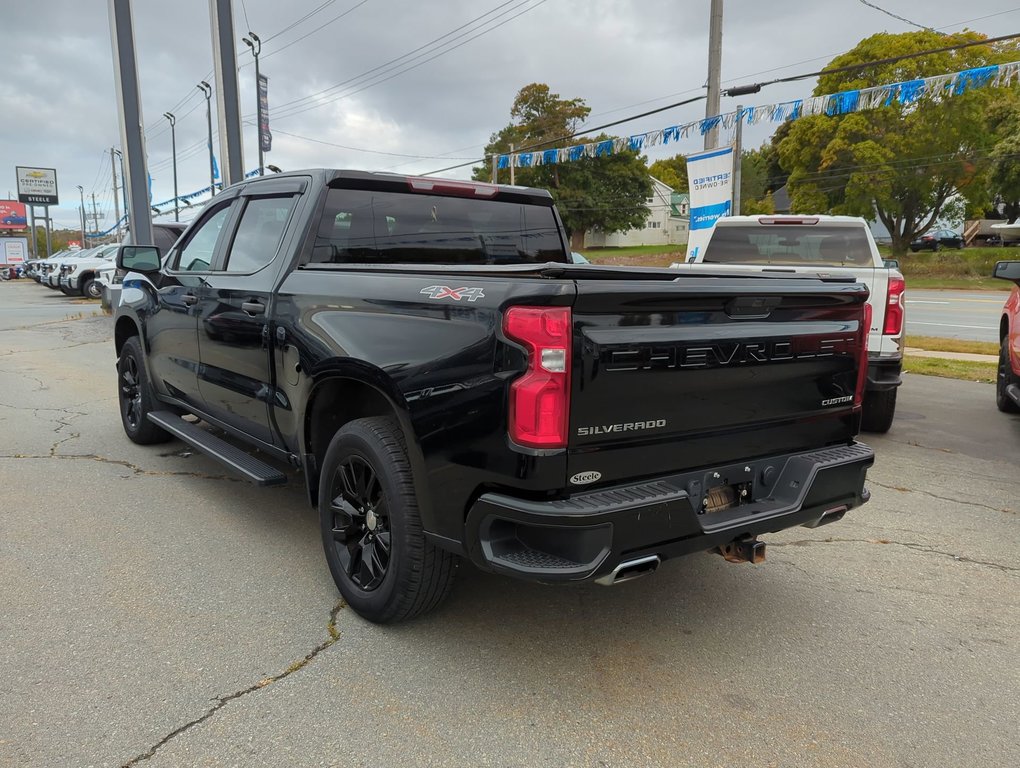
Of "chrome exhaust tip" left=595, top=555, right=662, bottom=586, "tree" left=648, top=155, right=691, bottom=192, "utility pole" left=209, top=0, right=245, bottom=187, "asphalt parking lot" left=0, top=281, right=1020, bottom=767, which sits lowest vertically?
"asphalt parking lot" left=0, top=281, right=1020, bottom=767

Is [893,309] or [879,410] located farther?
[879,410]

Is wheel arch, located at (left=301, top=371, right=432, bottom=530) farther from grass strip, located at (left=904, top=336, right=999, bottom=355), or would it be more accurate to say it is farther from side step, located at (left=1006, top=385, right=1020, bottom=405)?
grass strip, located at (left=904, top=336, right=999, bottom=355)

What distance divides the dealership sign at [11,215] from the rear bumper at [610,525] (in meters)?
126

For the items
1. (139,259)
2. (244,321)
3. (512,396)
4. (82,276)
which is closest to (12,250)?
(82,276)

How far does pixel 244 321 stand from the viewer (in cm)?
396

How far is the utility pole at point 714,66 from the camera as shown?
1471 cm

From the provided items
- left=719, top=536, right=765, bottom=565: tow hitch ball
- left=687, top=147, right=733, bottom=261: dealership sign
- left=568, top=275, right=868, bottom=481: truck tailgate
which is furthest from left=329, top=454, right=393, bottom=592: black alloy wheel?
left=687, top=147, right=733, bottom=261: dealership sign

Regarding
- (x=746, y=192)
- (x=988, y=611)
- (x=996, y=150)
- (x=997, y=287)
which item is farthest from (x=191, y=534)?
(x=746, y=192)

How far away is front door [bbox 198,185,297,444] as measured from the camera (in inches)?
151

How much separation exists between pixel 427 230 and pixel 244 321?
111 centimetres

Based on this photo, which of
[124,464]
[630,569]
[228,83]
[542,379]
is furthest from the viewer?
[228,83]

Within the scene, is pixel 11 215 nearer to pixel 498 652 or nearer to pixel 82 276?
pixel 82 276

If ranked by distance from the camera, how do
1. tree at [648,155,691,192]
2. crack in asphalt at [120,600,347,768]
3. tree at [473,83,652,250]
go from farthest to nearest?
tree at [648,155,691,192] → tree at [473,83,652,250] → crack in asphalt at [120,600,347,768]

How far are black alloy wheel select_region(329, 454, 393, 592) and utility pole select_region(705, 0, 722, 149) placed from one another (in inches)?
534
